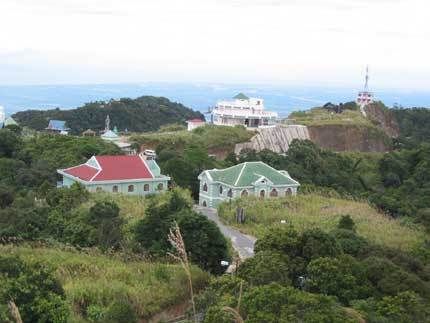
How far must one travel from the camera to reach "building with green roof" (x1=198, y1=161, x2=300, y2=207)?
2264 centimetres

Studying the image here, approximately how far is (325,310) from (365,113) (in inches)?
2055

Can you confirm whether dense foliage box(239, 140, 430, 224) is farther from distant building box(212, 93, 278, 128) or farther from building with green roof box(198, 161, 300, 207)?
distant building box(212, 93, 278, 128)

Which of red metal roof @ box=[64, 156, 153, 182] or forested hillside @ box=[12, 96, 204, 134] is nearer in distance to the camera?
red metal roof @ box=[64, 156, 153, 182]

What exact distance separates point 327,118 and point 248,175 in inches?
1127

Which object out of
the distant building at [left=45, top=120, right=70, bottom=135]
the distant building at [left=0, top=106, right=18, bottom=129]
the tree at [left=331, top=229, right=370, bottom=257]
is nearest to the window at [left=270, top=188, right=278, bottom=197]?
the tree at [left=331, top=229, right=370, bottom=257]

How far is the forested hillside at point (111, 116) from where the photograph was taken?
59406 mm

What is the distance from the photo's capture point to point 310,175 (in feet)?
103

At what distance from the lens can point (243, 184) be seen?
22.6m

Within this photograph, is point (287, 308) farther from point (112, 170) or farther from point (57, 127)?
point (57, 127)

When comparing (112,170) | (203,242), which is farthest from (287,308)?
(112,170)

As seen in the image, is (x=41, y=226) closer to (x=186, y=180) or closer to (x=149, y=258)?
(x=149, y=258)

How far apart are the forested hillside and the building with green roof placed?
35101 mm

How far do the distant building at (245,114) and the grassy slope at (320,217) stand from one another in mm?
22793

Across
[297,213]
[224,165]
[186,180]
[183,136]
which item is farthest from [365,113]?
[297,213]
